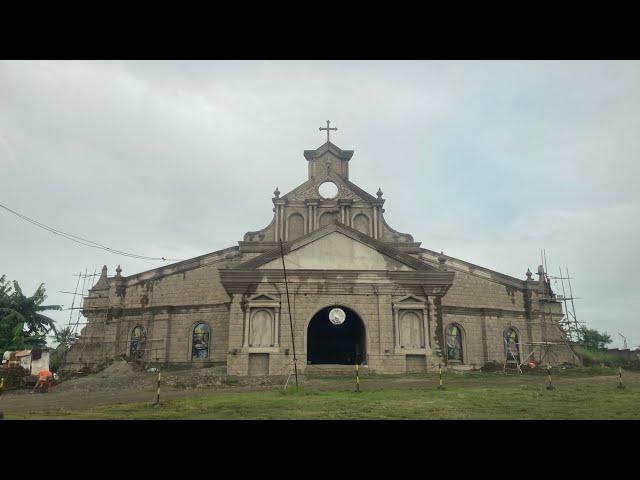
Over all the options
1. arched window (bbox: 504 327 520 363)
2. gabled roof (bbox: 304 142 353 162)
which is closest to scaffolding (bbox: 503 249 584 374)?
arched window (bbox: 504 327 520 363)

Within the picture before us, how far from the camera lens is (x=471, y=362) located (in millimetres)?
34281

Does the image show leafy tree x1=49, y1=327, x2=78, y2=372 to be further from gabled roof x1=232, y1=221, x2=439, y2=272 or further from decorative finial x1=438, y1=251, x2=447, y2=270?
decorative finial x1=438, y1=251, x2=447, y2=270

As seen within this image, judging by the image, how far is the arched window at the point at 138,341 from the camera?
35403 mm

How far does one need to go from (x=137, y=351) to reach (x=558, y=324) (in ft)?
98.4

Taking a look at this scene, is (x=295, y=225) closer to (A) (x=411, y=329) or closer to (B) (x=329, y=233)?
(B) (x=329, y=233)

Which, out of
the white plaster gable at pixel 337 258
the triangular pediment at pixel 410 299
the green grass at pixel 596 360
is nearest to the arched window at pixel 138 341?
the white plaster gable at pixel 337 258

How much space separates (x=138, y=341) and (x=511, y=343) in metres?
26.0

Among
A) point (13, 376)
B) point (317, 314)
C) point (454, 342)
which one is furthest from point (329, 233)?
point (13, 376)

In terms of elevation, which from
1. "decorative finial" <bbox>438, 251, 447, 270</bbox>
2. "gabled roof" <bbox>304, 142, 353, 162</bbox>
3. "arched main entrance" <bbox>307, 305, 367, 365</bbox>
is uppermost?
"gabled roof" <bbox>304, 142, 353, 162</bbox>

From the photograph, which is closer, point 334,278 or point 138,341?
point 334,278

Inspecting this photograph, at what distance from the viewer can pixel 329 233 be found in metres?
26.0

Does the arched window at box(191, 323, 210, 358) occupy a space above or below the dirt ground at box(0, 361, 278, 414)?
above

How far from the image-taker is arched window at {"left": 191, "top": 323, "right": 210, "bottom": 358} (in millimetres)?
34625

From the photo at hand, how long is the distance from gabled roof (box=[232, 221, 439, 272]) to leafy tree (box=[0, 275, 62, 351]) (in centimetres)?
2168
